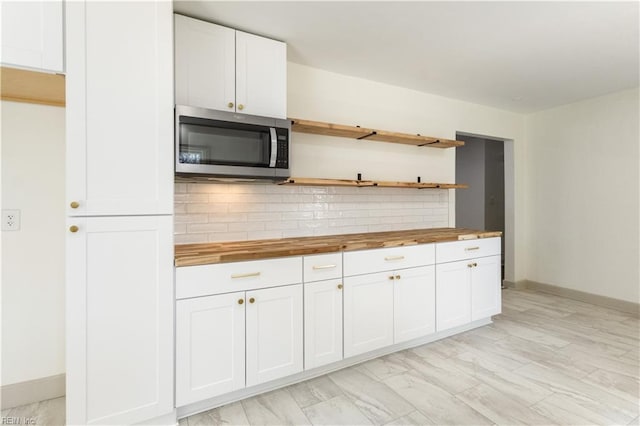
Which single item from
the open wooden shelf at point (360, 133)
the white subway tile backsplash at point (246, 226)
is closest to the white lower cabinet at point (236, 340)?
the white subway tile backsplash at point (246, 226)

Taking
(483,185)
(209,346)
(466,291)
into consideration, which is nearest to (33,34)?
(209,346)

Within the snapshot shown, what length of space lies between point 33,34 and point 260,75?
122cm

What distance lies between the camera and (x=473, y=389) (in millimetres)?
2146

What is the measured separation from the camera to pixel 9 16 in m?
1.49

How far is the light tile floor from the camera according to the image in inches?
73.8

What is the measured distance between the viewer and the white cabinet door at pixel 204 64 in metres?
2.08

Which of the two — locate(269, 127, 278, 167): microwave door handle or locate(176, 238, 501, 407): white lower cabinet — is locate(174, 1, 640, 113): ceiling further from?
locate(176, 238, 501, 407): white lower cabinet

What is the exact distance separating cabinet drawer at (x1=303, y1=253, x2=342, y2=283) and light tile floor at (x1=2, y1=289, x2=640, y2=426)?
722mm

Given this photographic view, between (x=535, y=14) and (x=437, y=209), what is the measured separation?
79.6 inches

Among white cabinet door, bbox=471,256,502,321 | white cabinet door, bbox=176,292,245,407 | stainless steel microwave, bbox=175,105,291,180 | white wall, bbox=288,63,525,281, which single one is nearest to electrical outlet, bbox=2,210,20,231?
stainless steel microwave, bbox=175,105,291,180

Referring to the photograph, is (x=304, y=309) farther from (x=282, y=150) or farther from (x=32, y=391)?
(x=32, y=391)

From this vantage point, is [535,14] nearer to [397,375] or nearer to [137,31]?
[137,31]

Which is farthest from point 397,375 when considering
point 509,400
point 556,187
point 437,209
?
point 556,187

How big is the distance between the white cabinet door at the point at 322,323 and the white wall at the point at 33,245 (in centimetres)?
154
